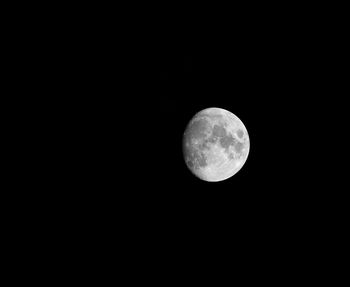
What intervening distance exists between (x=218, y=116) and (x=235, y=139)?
14.6 inches

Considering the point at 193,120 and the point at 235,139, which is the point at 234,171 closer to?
the point at 235,139

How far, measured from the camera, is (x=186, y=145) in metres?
Answer: 3.72

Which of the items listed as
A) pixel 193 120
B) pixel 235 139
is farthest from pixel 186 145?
pixel 235 139

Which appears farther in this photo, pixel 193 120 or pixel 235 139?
pixel 193 120

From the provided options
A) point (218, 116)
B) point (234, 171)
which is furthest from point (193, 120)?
point (234, 171)

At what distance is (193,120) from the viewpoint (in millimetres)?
3777

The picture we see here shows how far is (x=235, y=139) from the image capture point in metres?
3.54

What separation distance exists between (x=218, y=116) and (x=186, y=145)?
55 centimetres

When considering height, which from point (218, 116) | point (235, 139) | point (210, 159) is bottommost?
point (210, 159)

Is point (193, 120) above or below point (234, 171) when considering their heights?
above

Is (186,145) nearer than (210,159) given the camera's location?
No

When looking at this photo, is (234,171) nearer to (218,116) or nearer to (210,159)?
(210,159)

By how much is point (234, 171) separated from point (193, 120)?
0.84 m

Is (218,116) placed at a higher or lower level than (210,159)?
higher
